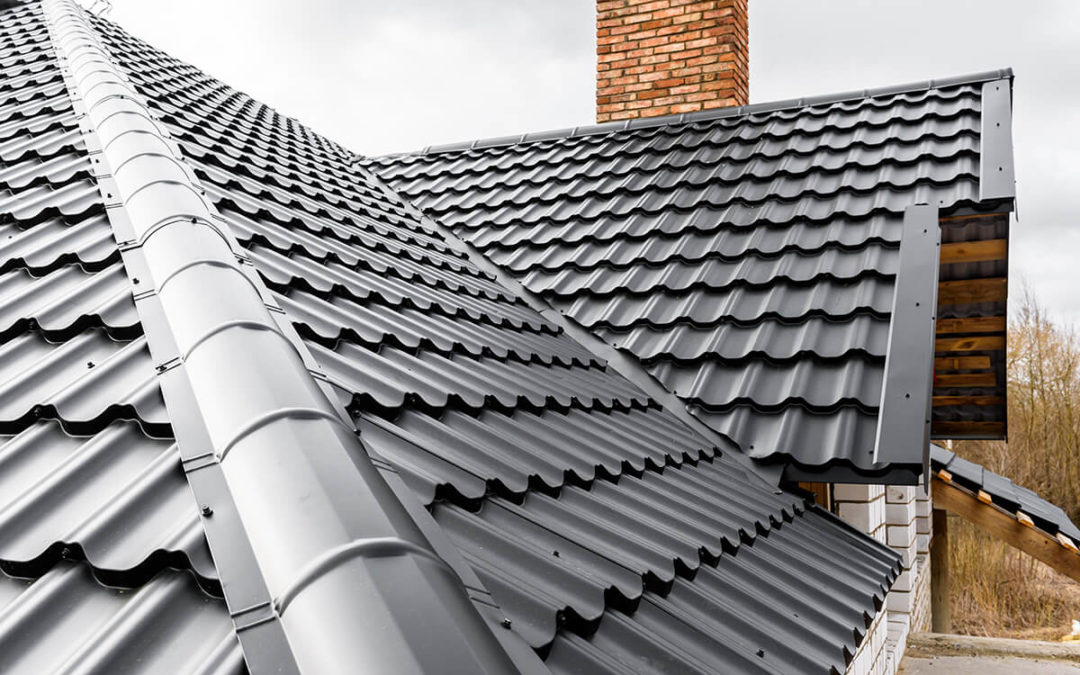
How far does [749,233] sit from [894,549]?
2.19m

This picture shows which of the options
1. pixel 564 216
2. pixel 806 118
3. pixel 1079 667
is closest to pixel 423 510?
pixel 564 216

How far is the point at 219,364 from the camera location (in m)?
1.62

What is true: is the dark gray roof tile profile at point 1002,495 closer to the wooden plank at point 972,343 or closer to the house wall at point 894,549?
the house wall at point 894,549

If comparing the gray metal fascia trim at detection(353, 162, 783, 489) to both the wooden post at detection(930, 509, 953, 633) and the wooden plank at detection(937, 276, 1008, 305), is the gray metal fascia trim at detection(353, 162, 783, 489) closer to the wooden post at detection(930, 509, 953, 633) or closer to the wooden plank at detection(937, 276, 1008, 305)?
the wooden plank at detection(937, 276, 1008, 305)

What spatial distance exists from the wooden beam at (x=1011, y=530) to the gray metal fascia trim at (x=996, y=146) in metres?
4.72

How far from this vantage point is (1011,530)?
857 cm

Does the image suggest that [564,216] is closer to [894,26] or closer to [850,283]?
[850,283]

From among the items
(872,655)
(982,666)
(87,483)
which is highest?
(87,483)

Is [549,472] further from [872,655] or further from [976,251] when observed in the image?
[976,251]

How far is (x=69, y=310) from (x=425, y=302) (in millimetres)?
1445

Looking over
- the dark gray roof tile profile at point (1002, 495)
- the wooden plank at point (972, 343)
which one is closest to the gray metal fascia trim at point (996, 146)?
the wooden plank at point (972, 343)

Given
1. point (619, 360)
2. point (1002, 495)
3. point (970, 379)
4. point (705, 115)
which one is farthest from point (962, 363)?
point (1002, 495)

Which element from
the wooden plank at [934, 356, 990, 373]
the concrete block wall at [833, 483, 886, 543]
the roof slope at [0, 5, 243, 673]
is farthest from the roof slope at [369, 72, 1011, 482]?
the roof slope at [0, 5, 243, 673]

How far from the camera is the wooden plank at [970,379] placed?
18.9ft
